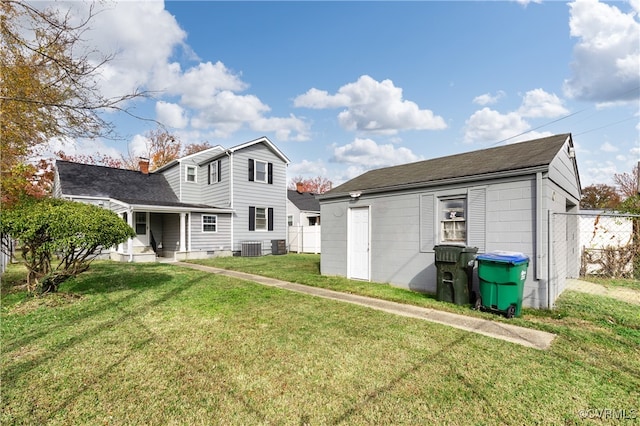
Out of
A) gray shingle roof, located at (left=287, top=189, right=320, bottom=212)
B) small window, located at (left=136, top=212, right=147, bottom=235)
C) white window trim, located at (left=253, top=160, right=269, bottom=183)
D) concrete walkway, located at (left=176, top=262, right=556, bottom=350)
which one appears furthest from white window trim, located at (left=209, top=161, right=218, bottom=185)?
concrete walkway, located at (left=176, top=262, right=556, bottom=350)

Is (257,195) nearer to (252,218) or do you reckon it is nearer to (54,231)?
(252,218)

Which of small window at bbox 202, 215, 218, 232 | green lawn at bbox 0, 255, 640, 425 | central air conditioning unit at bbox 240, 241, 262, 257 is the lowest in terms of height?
central air conditioning unit at bbox 240, 241, 262, 257

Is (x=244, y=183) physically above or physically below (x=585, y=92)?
below

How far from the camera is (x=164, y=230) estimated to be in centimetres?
1814

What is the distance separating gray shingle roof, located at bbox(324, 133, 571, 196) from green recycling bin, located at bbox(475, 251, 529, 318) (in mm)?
1954

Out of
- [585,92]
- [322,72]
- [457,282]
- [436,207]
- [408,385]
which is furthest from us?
[322,72]

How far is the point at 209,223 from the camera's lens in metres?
17.0

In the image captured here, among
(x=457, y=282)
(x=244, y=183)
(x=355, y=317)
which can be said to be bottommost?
(x=355, y=317)

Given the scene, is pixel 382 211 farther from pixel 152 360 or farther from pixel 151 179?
pixel 151 179

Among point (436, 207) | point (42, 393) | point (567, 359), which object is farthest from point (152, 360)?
point (436, 207)

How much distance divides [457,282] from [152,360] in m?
5.63

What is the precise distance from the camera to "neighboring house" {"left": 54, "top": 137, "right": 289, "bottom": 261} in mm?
15914

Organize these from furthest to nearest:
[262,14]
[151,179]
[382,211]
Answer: [151,179]
[262,14]
[382,211]

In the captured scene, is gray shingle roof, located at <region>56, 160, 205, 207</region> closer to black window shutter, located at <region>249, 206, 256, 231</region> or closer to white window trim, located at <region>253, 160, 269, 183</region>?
black window shutter, located at <region>249, 206, 256, 231</region>
